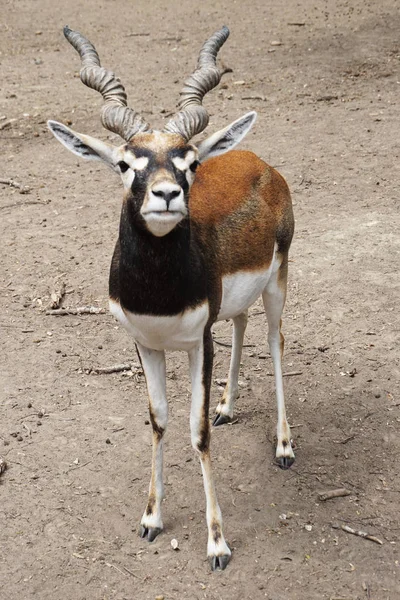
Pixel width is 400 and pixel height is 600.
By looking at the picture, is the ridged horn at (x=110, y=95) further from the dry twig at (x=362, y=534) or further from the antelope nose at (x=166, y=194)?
the dry twig at (x=362, y=534)

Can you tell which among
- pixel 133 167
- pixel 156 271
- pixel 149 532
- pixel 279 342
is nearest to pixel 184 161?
pixel 133 167

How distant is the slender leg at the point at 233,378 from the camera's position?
673 centimetres

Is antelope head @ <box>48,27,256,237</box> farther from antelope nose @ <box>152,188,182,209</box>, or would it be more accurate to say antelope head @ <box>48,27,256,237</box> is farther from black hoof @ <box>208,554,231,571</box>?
black hoof @ <box>208,554,231,571</box>

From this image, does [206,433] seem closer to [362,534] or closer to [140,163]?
[362,534]

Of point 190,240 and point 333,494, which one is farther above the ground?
point 190,240

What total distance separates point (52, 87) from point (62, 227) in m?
5.34

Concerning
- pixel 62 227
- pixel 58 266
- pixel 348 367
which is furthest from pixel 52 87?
pixel 348 367

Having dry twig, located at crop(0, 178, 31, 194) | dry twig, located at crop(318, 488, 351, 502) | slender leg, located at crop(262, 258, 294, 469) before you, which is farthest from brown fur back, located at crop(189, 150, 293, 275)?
dry twig, located at crop(0, 178, 31, 194)

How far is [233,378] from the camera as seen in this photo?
6758mm

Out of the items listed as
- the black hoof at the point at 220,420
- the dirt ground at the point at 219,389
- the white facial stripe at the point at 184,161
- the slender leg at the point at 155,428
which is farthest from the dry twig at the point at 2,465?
the white facial stripe at the point at 184,161

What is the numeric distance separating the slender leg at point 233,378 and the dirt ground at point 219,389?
10 cm

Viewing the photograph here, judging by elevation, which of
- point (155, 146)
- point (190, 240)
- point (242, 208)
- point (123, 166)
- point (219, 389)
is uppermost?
point (155, 146)

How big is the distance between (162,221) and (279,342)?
2.27m

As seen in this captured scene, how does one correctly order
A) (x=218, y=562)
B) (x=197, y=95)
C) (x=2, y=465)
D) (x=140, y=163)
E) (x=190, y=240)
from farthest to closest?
(x=2, y=465)
(x=197, y=95)
(x=218, y=562)
(x=190, y=240)
(x=140, y=163)
